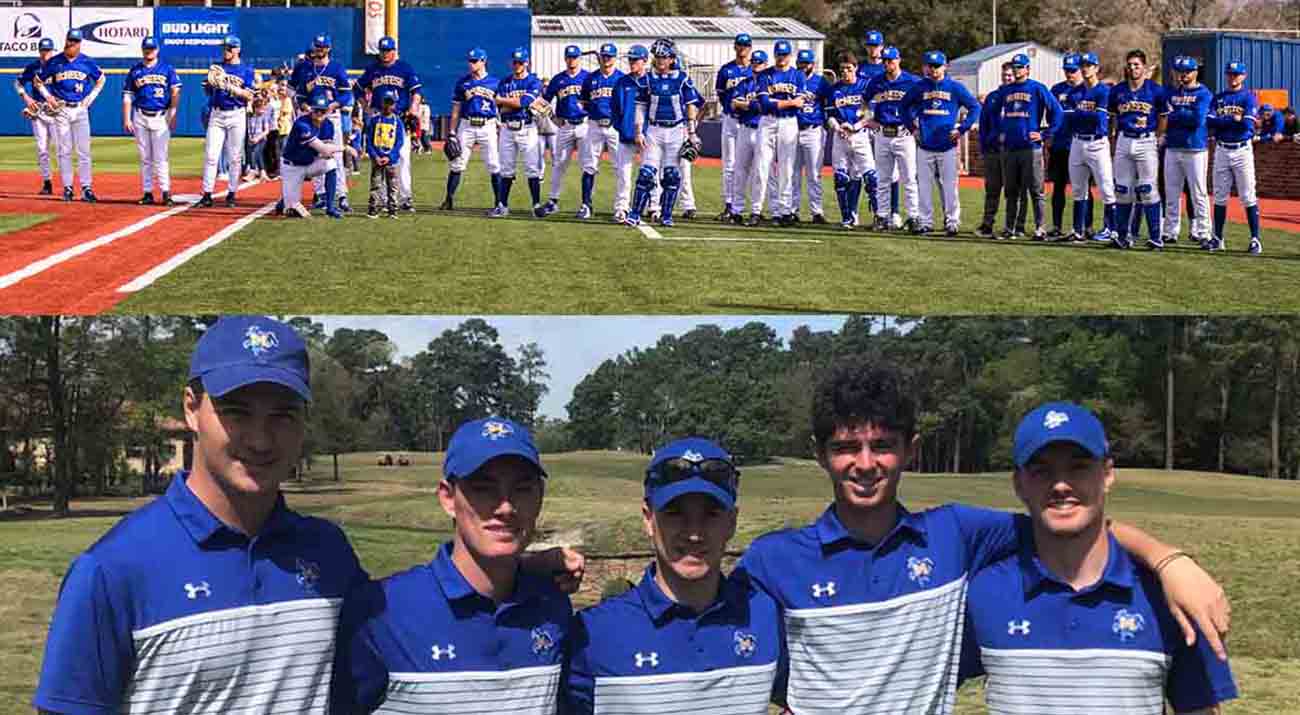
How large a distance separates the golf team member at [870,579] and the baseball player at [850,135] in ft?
49.0

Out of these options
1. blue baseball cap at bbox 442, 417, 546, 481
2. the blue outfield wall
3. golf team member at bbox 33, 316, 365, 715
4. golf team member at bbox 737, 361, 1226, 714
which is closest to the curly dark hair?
golf team member at bbox 737, 361, 1226, 714

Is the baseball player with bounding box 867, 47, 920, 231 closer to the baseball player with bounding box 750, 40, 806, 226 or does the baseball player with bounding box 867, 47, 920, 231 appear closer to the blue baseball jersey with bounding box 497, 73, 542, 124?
the baseball player with bounding box 750, 40, 806, 226

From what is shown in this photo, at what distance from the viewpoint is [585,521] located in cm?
460

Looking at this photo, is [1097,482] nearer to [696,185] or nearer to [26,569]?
[26,569]

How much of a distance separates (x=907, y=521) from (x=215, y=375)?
1.61m

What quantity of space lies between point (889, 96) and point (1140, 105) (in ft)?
9.11

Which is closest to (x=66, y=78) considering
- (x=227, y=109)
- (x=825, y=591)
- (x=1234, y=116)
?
(x=227, y=109)

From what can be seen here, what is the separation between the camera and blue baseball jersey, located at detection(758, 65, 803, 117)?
18484mm

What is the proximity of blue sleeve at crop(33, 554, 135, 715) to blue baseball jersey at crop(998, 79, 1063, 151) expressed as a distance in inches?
595

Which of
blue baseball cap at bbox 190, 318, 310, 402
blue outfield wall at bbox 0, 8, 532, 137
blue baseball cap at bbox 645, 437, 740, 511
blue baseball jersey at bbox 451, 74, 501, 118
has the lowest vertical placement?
blue baseball cap at bbox 645, 437, 740, 511

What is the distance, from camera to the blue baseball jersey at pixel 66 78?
19.9m

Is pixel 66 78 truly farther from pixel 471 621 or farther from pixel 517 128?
pixel 471 621

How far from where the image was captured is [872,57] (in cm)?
1858

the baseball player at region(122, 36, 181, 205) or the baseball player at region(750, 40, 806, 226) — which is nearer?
the baseball player at region(750, 40, 806, 226)
